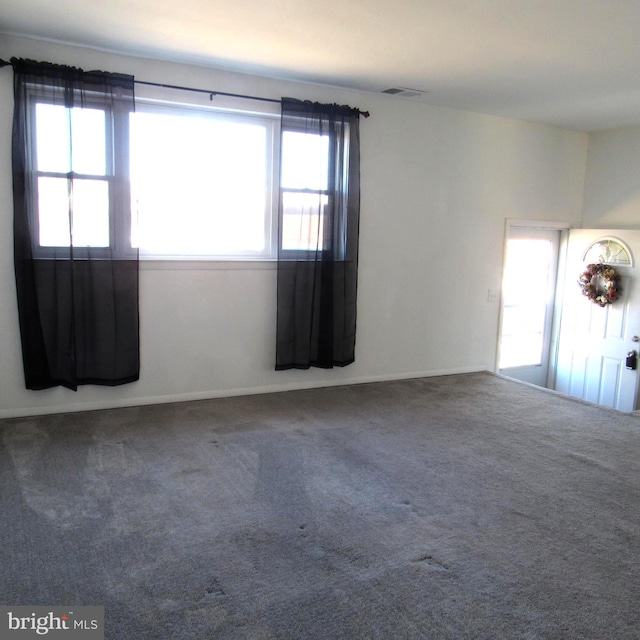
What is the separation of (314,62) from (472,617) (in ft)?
12.3

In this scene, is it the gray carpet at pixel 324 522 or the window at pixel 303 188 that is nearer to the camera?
the gray carpet at pixel 324 522

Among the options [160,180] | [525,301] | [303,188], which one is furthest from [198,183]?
[525,301]

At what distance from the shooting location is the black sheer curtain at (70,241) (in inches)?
153

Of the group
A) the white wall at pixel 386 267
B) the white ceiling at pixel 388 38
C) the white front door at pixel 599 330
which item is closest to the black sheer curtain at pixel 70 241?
the white wall at pixel 386 267

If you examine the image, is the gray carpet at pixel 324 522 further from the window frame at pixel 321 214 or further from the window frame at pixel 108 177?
the window frame at pixel 321 214

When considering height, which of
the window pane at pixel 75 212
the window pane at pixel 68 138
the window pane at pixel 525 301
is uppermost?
the window pane at pixel 68 138

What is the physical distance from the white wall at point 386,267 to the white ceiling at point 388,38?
37 centimetres

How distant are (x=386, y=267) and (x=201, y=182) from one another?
6.20 ft

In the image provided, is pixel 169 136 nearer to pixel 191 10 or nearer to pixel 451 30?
pixel 191 10

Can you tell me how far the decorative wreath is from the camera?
6.02m

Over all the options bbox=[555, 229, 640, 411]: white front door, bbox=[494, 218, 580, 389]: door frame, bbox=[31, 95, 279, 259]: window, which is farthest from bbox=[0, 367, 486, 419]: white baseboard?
bbox=[555, 229, 640, 411]: white front door

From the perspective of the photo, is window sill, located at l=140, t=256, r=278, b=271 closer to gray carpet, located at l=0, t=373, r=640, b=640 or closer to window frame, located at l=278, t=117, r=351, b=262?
window frame, located at l=278, t=117, r=351, b=262

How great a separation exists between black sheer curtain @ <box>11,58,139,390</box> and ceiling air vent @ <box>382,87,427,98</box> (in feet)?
7.17

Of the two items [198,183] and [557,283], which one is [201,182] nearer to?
[198,183]
